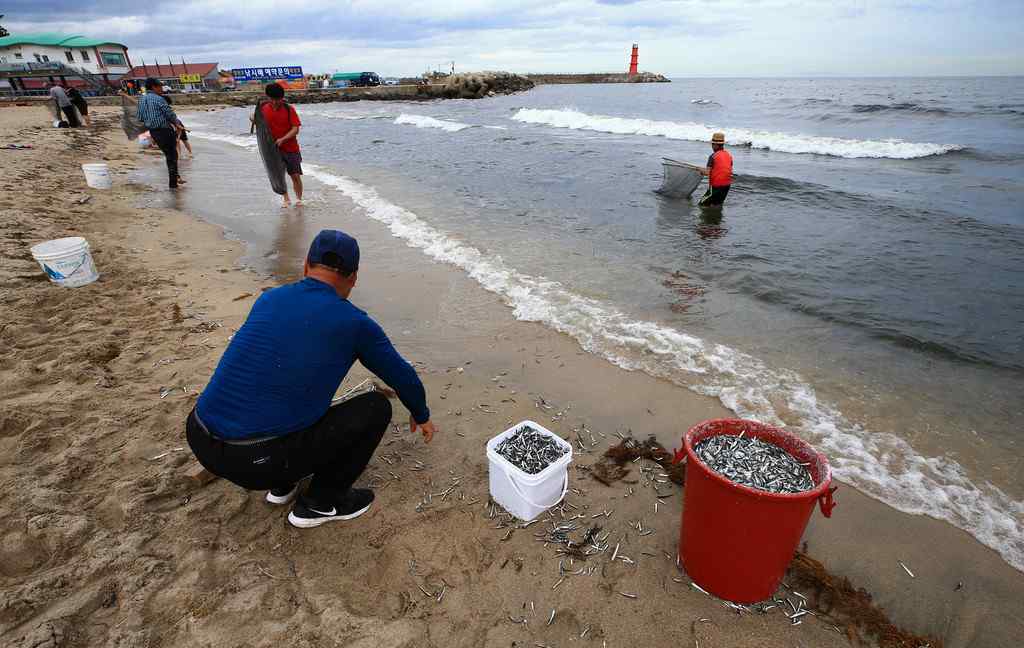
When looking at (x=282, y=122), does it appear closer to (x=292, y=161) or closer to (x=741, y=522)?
(x=292, y=161)

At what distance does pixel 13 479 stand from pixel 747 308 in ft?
24.4

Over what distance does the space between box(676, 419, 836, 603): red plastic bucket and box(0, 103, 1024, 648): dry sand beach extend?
177 millimetres

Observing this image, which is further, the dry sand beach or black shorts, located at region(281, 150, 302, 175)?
black shorts, located at region(281, 150, 302, 175)

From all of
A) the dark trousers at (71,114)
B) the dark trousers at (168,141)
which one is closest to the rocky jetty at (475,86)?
the dark trousers at (71,114)

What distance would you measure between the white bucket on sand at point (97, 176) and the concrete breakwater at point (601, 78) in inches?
5307

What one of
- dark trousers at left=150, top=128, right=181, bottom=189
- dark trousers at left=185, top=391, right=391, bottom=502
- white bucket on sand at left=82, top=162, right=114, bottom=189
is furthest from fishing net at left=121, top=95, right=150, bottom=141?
dark trousers at left=185, top=391, right=391, bottom=502

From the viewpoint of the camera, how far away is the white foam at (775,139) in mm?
19203

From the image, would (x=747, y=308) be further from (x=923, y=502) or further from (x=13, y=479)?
(x=13, y=479)

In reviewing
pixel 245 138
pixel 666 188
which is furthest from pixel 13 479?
pixel 245 138

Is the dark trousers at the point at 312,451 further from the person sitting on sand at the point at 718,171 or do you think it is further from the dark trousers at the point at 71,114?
the dark trousers at the point at 71,114

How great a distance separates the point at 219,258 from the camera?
25.4 feet

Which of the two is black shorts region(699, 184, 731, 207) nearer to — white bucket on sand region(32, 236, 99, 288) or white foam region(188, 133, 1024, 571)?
white foam region(188, 133, 1024, 571)

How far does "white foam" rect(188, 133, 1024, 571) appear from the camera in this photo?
3.44m

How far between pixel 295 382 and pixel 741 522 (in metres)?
2.37
